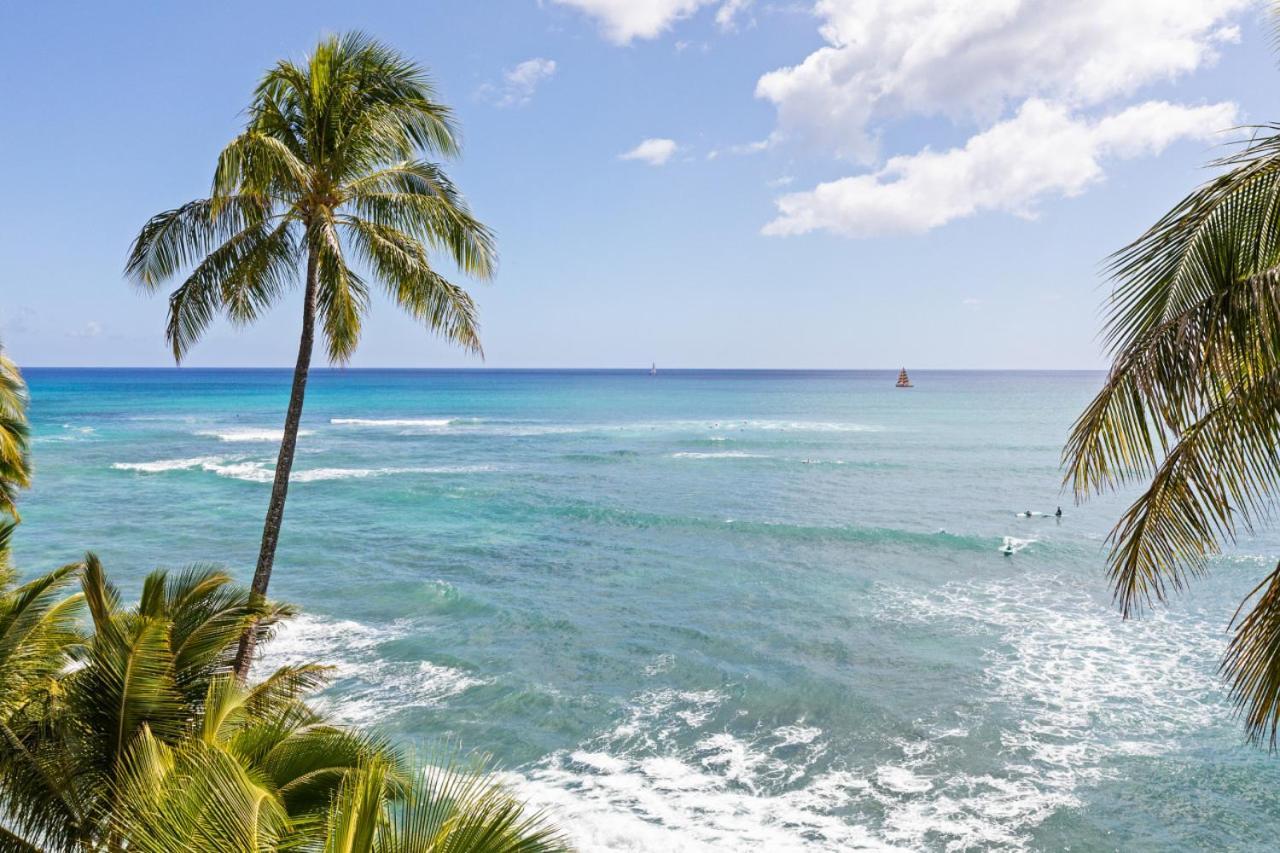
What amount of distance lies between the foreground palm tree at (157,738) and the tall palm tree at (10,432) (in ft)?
17.1

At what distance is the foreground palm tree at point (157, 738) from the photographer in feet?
14.0

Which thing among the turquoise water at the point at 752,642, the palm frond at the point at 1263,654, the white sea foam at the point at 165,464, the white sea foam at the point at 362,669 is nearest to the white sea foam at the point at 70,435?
the white sea foam at the point at 165,464

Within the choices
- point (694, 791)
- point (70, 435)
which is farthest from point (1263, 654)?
point (70, 435)

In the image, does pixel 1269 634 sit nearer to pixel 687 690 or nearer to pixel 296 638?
pixel 687 690

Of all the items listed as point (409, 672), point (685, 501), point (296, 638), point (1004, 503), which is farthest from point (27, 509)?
point (1004, 503)

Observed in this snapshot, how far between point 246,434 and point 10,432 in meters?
54.6

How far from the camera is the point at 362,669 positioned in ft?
49.8

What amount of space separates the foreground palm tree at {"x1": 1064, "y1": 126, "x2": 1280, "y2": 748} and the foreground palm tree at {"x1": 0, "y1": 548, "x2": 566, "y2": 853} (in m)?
4.27

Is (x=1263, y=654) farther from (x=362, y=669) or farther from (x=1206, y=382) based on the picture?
(x=362, y=669)

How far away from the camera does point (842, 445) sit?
53.8m

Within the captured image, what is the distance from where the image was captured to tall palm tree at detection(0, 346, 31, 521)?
11.6 metres

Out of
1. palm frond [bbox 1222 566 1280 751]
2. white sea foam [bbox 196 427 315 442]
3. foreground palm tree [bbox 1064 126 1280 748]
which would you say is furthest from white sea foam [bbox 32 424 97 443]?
palm frond [bbox 1222 566 1280 751]

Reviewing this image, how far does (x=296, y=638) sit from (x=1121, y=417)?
1695 centimetres

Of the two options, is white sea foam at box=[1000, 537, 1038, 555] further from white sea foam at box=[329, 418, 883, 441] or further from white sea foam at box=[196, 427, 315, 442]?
white sea foam at box=[196, 427, 315, 442]
